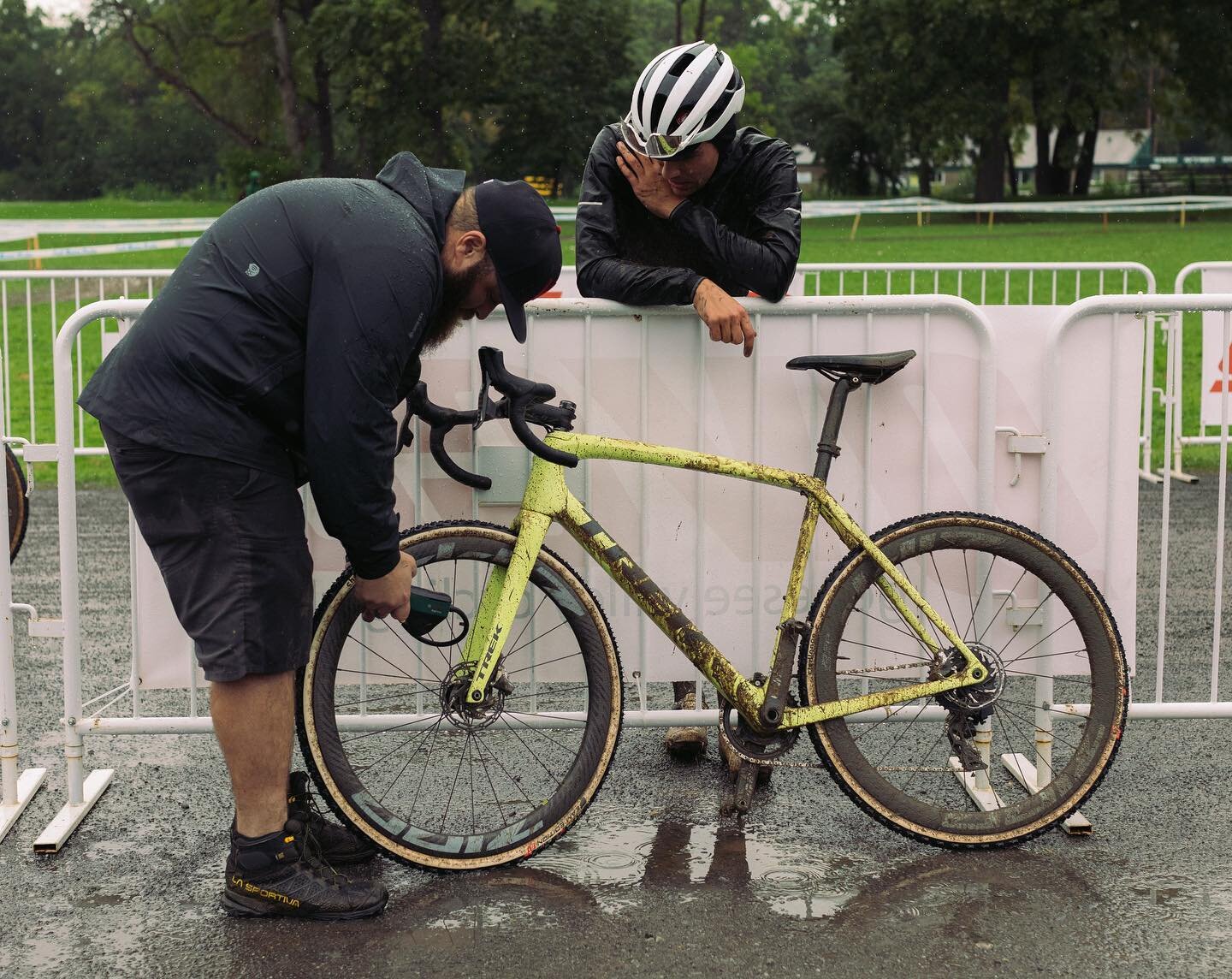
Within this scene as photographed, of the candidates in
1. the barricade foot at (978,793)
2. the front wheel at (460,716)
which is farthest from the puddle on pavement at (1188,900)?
the front wheel at (460,716)

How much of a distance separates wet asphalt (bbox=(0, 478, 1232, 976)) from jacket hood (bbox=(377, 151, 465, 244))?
1.65 metres

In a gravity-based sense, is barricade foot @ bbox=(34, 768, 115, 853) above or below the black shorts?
below

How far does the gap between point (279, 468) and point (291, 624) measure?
376 mm

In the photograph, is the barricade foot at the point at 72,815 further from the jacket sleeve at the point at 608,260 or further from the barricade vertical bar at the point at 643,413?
the jacket sleeve at the point at 608,260

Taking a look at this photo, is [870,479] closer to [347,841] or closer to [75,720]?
[347,841]

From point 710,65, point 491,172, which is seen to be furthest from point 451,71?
point 710,65

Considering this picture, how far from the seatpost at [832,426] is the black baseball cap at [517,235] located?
0.99 meters

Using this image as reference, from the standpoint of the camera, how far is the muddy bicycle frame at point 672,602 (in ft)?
13.8

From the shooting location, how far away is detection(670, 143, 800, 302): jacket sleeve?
4629 millimetres

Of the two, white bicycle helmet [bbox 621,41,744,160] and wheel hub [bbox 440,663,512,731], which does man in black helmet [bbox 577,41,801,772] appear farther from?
wheel hub [bbox 440,663,512,731]

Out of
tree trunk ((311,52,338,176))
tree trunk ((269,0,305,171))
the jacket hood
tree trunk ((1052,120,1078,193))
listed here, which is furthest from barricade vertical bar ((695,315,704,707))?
tree trunk ((1052,120,1078,193))

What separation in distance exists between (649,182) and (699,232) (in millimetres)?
240

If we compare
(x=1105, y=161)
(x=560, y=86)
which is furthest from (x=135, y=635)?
(x=1105, y=161)

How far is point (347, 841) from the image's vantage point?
430 centimetres
